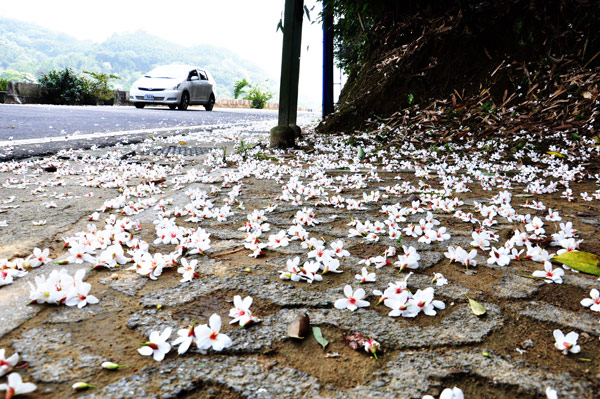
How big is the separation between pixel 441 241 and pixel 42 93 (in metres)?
20.2

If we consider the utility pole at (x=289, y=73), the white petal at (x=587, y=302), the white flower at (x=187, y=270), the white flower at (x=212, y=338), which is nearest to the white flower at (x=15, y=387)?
the white flower at (x=212, y=338)

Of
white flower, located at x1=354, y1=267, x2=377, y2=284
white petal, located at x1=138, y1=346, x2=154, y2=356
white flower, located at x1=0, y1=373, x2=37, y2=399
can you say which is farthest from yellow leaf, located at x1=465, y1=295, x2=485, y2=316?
white flower, located at x1=0, y1=373, x2=37, y2=399

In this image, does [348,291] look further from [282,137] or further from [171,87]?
[171,87]

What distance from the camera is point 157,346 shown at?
1.06 meters

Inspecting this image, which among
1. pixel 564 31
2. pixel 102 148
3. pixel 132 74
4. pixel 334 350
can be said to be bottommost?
pixel 334 350

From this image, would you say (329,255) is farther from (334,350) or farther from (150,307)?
(150,307)

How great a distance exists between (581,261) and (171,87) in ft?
50.3

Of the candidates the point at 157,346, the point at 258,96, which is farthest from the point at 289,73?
the point at 258,96

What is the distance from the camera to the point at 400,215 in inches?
91.6

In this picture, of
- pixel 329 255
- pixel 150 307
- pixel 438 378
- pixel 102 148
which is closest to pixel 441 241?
pixel 329 255

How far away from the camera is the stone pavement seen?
0.95m

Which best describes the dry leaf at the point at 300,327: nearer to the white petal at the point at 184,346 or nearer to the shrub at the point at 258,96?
the white petal at the point at 184,346

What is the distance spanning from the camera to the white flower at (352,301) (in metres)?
1.30

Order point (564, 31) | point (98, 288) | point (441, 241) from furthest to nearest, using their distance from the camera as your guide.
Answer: point (564, 31) → point (441, 241) → point (98, 288)
